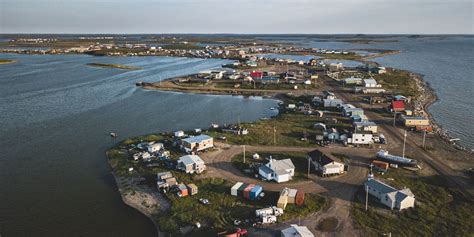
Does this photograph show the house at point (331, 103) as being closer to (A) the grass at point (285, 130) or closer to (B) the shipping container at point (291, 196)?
(A) the grass at point (285, 130)

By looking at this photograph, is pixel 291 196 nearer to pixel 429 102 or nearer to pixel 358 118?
pixel 358 118

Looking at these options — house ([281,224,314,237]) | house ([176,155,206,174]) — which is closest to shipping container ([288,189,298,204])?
house ([281,224,314,237])

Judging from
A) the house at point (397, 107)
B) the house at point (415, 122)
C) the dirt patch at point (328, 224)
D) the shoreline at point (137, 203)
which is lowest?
the shoreline at point (137, 203)

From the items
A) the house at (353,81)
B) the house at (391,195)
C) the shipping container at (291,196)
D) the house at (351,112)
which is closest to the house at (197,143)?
the shipping container at (291,196)

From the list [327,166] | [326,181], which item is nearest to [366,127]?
[327,166]

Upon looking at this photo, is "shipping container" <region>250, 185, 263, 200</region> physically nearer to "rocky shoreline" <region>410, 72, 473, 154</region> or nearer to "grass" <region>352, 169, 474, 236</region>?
"grass" <region>352, 169, 474, 236</region>
